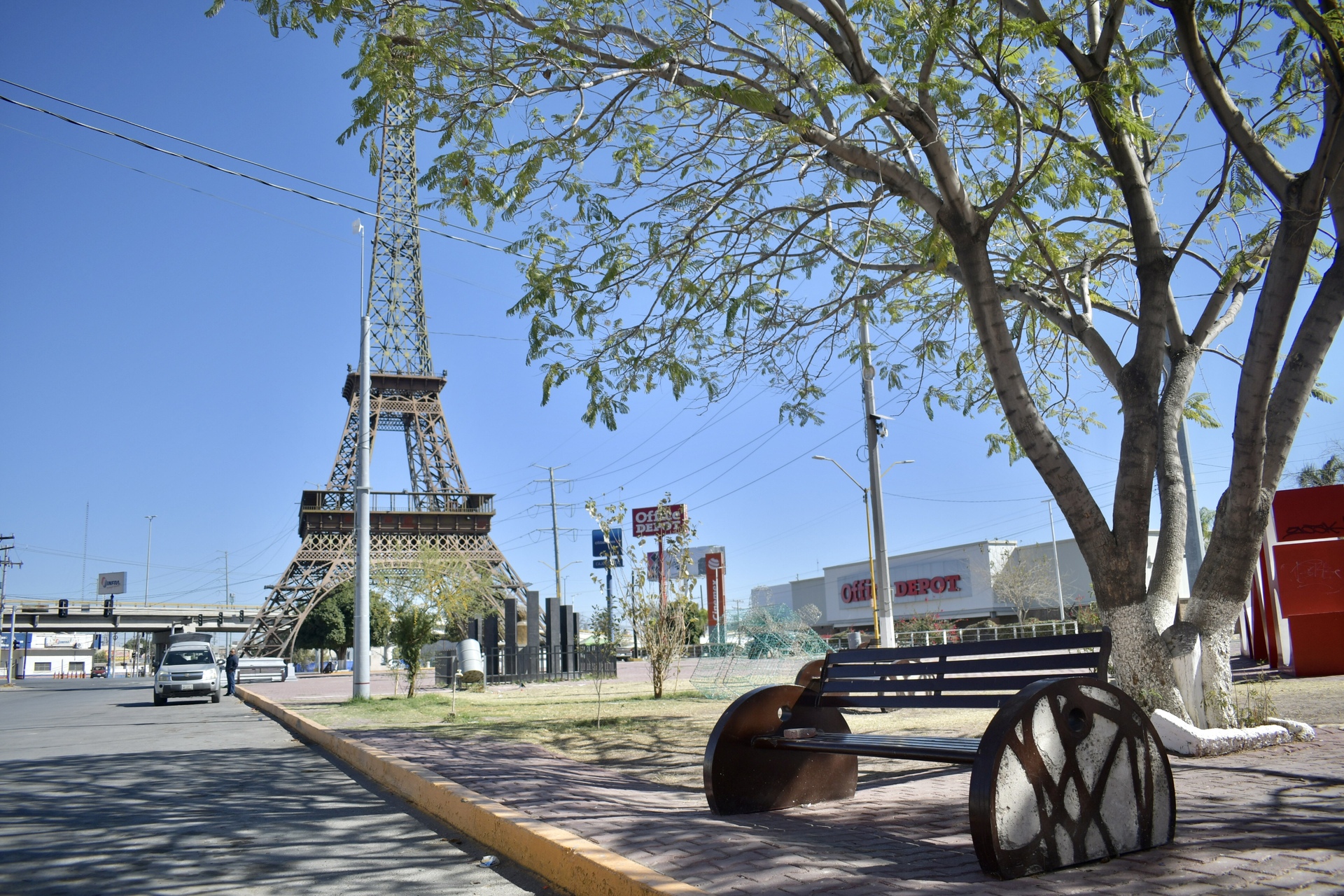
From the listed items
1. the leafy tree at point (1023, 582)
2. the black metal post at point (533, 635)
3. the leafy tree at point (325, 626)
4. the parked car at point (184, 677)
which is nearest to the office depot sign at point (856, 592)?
the leafy tree at point (1023, 582)

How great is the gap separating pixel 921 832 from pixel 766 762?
1.02 metres

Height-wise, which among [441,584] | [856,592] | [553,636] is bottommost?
[553,636]

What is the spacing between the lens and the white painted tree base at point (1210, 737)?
657 centimetres

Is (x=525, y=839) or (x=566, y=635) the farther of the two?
(x=566, y=635)

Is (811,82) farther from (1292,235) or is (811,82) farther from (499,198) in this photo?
(1292,235)

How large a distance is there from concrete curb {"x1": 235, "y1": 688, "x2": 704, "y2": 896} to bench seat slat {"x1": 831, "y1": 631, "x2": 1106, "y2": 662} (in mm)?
1898

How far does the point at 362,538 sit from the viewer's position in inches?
680

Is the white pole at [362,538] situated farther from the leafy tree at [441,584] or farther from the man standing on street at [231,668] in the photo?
the man standing on street at [231,668]

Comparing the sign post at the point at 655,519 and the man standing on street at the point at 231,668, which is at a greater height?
the sign post at the point at 655,519

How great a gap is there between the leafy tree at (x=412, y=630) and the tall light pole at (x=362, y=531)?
1.16 m

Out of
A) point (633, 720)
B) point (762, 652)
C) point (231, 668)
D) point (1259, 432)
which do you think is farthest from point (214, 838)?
point (231, 668)

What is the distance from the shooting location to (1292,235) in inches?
264

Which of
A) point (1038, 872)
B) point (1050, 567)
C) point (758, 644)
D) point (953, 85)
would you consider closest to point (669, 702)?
point (758, 644)

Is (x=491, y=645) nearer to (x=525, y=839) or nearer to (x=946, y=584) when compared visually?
(x=525, y=839)
